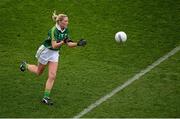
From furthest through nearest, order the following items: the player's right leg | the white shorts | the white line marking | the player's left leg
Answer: the player's right leg, the white shorts, the player's left leg, the white line marking

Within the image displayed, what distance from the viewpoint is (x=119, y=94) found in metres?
13.5

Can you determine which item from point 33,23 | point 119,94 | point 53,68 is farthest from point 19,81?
point 33,23

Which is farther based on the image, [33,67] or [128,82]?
[128,82]

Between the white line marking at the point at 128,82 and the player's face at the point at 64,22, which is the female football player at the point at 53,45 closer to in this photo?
the player's face at the point at 64,22

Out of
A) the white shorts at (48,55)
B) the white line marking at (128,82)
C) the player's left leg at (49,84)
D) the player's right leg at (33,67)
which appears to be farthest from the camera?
the player's right leg at (33,67)

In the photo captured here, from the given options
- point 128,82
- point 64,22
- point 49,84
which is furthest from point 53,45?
point 128,82

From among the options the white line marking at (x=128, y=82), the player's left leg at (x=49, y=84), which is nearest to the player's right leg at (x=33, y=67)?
the player's left leg at (x=49, y=84)

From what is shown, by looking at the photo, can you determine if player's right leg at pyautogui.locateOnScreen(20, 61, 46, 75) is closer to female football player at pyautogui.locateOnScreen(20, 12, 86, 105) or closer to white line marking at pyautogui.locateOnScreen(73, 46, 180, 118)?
female football player at pyautogui.locateOnScreen(20, 12, 86, 105)

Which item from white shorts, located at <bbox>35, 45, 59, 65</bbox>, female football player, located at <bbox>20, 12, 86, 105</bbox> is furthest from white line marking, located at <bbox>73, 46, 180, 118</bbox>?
white shorts, located at <bbox>35, 45, 59, 65</bbox>

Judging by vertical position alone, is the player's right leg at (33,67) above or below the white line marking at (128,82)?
above

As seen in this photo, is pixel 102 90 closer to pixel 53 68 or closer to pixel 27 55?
pixel 53 68

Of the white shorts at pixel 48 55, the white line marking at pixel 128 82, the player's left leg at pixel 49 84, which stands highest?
the white shorts at pixel 48 55

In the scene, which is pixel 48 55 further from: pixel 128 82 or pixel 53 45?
pixel 128 82

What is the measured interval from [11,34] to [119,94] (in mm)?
4962
